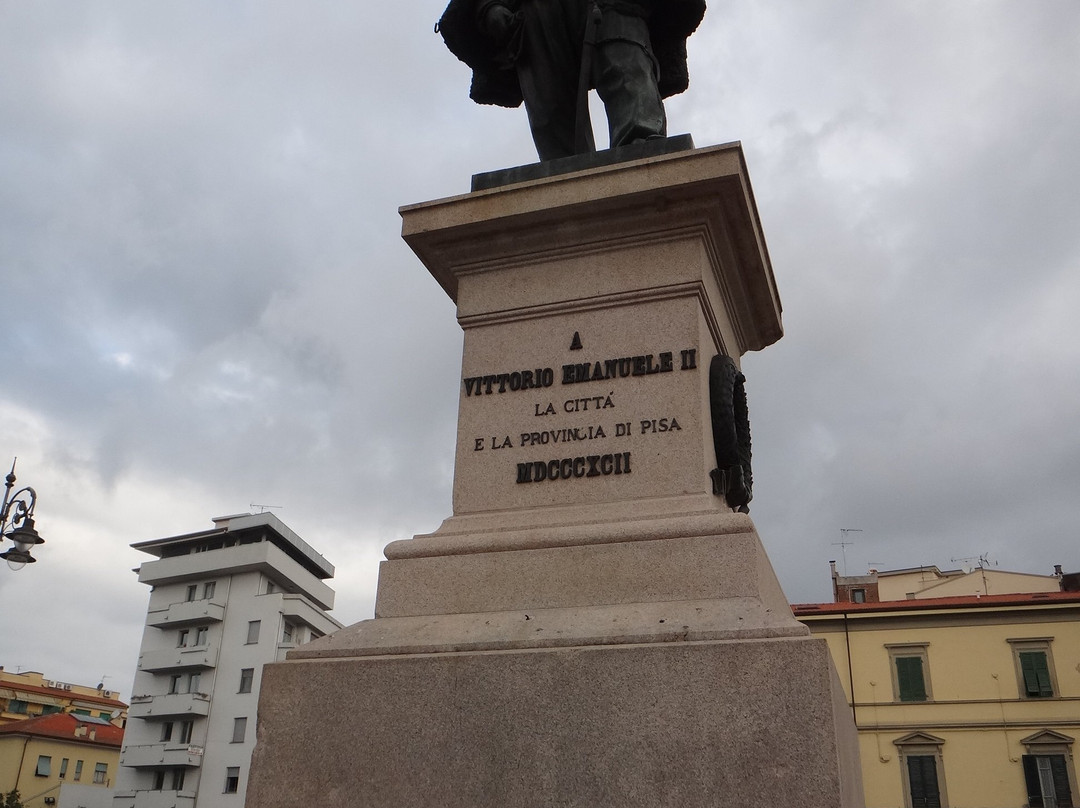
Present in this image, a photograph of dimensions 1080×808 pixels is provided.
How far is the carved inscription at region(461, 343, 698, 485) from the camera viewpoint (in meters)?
4.83

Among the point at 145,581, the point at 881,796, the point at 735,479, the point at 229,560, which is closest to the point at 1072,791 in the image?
the point at 881,796

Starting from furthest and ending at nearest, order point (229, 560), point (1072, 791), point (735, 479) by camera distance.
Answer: point (229, 560) → point (1072, 791) → point (735, 479)

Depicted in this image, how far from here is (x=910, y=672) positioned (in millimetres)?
37844

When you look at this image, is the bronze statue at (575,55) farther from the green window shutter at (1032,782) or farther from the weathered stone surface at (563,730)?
the green window shutter at (1032,782)

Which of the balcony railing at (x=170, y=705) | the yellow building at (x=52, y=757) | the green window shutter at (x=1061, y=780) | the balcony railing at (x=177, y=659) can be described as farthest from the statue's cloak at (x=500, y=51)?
the yellow building at (x=52, y=757)

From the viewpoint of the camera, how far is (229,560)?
2459 inches

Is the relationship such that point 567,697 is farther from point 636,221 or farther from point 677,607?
point 636,221

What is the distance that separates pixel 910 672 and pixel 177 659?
141 feet

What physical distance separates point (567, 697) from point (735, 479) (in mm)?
1577

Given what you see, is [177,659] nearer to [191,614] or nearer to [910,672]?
[191,614]

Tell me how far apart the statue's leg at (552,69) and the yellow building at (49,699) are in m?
74.8

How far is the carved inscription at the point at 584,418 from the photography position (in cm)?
483

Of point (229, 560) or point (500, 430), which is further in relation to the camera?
point (229, 560)

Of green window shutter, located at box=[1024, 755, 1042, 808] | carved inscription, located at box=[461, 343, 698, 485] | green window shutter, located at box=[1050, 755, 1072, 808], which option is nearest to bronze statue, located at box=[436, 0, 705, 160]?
carved inscription, located at box=[461, 343, 698, 485]
